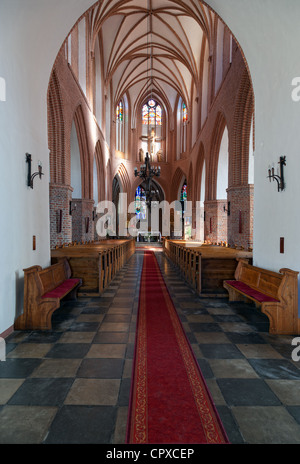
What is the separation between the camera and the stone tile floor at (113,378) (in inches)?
84.7

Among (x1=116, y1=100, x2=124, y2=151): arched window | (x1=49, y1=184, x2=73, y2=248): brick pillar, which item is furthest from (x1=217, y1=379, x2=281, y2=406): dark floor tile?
(x1=116, y1=100, x2=124, y2=151): arched window

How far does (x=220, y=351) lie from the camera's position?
3568 mm

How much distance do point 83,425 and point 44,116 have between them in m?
5.46

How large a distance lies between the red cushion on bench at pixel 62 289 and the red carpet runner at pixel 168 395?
1.44m

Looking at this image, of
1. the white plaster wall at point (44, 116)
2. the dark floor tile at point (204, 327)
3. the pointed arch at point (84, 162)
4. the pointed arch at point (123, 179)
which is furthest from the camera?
the pointed arch at point (123, 179)

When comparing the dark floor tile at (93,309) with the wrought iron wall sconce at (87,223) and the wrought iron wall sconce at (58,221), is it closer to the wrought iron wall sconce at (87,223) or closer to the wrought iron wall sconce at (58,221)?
the wrought iron wall sconce at (58,221)

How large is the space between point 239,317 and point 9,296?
3.78m

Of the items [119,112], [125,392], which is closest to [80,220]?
[125,392]

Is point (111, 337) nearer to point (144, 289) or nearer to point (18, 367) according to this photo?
point (18, 367)

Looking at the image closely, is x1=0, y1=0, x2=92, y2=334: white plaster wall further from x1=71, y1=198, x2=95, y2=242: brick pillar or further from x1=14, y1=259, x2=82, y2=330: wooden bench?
x1=71, y1=198, x2=95, y2=242: brick pillar

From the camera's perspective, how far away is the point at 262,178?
18.2 ft

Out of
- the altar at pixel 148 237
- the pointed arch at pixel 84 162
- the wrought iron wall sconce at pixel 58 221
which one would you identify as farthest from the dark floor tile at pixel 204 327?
the altar at pixel 148 237

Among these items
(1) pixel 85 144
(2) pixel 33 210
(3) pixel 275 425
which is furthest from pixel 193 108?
(3) pixel 275 425

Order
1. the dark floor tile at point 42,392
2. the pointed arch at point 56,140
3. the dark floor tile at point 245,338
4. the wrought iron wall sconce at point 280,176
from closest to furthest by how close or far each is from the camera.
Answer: the dark floor tile at point 42,392 → the dark floor tile at point 245,338 → the wrought iron wall sconce at point 280,176 → the pointed arch at point 56,140
